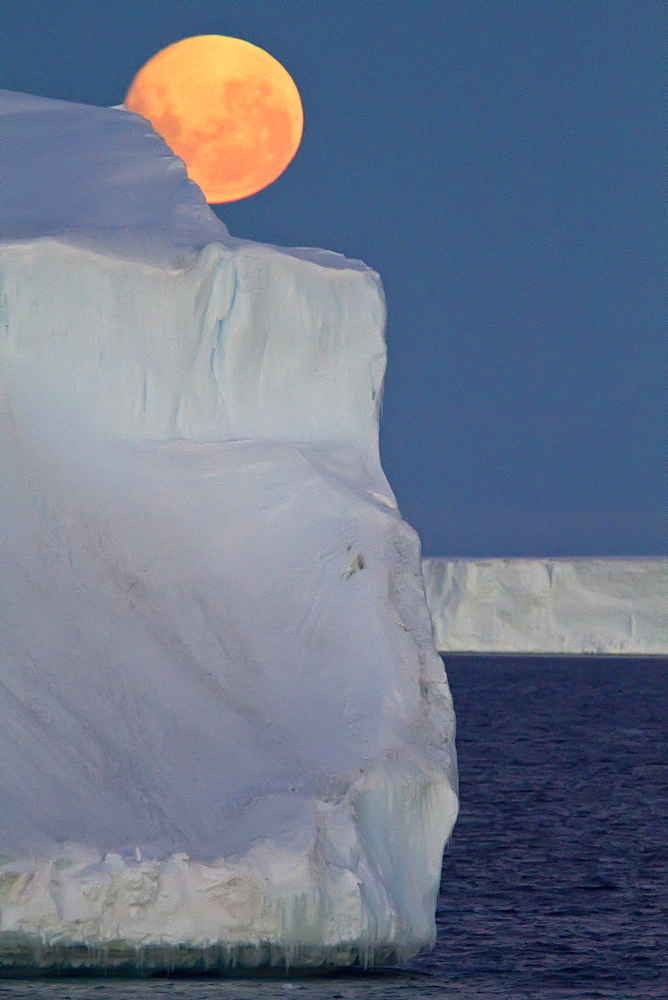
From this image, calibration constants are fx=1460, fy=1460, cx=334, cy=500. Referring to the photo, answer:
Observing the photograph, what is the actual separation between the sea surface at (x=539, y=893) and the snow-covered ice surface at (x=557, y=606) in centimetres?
2427

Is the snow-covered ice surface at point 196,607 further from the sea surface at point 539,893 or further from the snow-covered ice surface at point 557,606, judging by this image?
the snow-covered ice surface at point 557,606

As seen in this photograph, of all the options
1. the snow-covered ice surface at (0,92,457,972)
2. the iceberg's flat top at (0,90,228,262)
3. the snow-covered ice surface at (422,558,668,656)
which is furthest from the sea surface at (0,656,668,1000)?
the snow-covered ice surface at (422,558,668,656)

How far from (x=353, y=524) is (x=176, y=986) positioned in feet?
14.8

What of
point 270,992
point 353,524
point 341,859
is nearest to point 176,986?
point 270,992

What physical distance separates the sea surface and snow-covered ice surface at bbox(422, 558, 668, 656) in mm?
24269

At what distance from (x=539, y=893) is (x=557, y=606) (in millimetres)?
46179

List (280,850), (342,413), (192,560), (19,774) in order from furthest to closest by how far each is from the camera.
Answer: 1. (342,413)
2. (192,560)
3. (19,774)
4. (280,850)

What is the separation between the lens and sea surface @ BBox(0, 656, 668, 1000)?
1030 centimetres

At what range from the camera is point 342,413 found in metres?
14.7

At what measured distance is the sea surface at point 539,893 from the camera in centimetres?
1030

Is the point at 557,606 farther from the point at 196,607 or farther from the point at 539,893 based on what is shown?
the point at 196,607

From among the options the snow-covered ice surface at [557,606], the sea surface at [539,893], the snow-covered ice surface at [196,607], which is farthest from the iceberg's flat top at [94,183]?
the snow-covered ice surface at [557,606]

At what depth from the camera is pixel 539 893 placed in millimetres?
15727

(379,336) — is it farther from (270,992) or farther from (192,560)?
(270,992)
